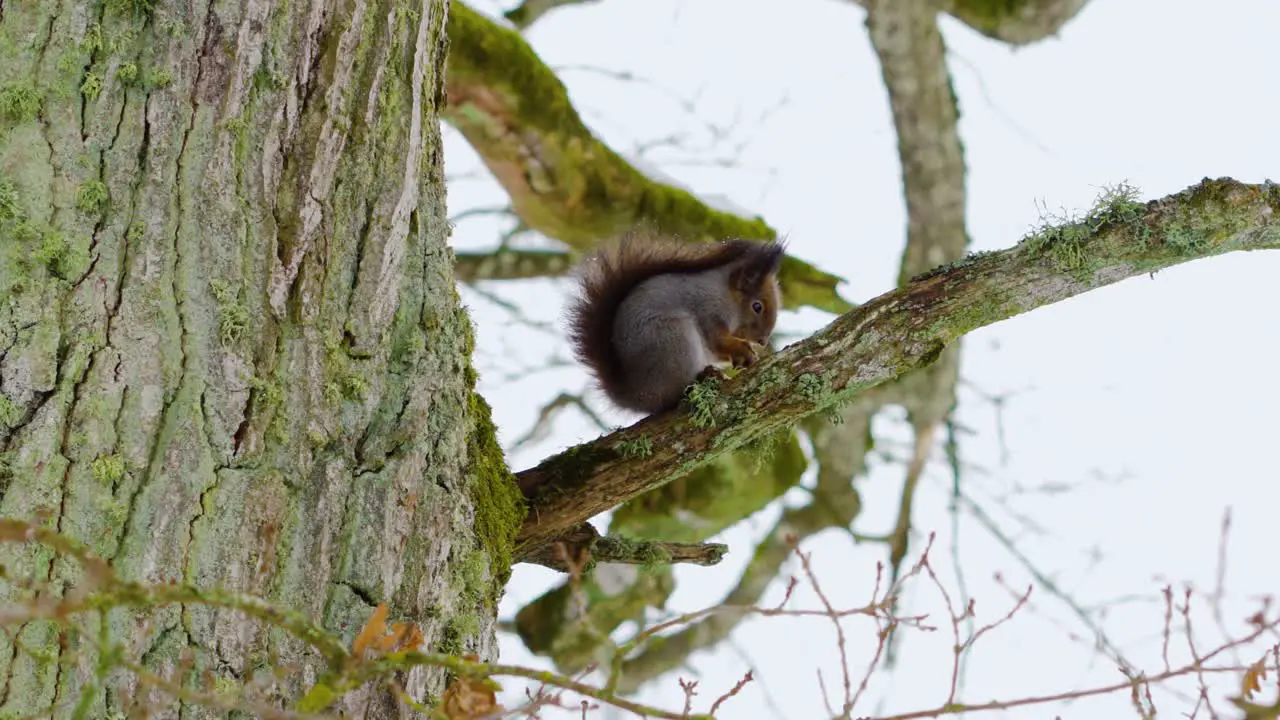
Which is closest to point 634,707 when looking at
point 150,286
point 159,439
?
point 159,439

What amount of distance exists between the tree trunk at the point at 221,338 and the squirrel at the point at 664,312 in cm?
68

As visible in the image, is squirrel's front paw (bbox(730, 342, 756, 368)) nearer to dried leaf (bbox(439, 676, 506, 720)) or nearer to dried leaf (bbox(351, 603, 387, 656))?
dried leaf (bbox(439, 676, 506, 720))

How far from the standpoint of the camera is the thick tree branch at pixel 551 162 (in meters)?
3.40

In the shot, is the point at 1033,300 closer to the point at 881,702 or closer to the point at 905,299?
the point at 905,299

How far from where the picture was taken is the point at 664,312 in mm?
2494

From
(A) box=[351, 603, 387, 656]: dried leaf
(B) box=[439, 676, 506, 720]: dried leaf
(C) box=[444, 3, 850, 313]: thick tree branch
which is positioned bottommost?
(A) box=[351, 603, 387, 656]: dried leaf

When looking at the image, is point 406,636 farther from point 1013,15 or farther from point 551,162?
point 1013,15

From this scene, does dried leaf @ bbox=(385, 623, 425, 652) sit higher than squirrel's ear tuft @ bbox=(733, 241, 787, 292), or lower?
lower

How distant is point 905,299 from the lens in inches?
74.9

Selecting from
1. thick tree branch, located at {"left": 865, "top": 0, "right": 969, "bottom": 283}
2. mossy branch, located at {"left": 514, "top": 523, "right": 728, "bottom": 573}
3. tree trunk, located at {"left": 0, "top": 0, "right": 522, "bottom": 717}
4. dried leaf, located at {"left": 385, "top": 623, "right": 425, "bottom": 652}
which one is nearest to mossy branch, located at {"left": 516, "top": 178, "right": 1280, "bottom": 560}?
mossy branch, located at {"left": 514, "top": 523, "right": 728, "bottom": 573}

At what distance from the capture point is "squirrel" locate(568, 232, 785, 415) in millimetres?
2359

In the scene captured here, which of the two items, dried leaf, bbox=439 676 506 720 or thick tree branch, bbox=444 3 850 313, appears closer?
dried leaf, bbox=439 676 506 720

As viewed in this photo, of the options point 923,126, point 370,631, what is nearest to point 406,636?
point 370,631

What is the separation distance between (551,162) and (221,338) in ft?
7.08
